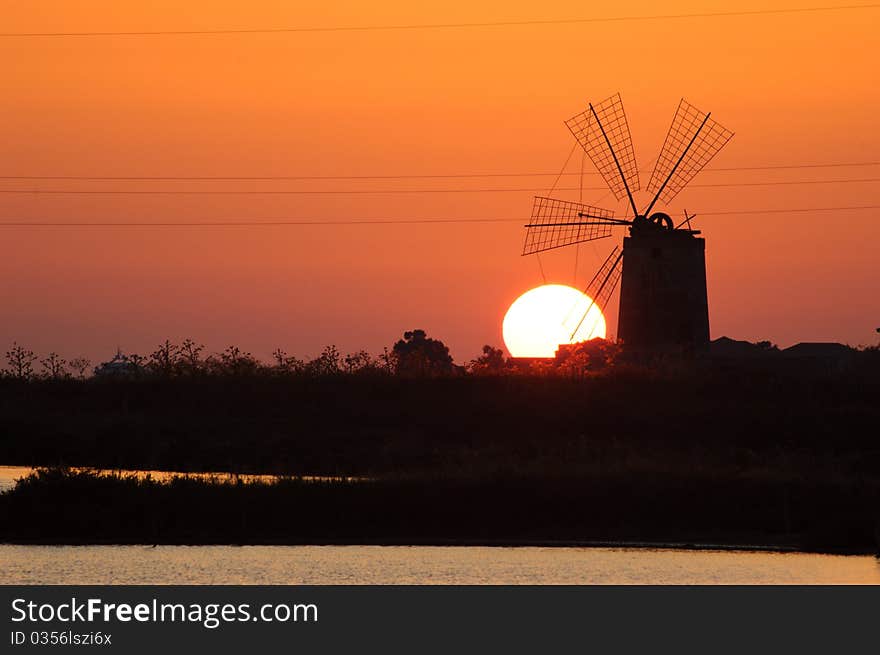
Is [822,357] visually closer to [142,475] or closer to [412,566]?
[142,475]

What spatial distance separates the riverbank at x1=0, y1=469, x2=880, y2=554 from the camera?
49438 millimetres

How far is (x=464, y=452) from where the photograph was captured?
6981cm

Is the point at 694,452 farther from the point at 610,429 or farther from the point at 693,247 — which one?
the point at 693,247

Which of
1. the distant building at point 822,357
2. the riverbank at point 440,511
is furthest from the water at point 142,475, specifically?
the distant building at point 822,357

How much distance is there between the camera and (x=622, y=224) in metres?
82.4

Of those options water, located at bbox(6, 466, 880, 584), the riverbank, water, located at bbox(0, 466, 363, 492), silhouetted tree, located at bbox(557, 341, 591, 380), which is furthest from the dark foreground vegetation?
water, located at bbox(6, 466, 880, 584)

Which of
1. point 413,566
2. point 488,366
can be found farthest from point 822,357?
point 413,566

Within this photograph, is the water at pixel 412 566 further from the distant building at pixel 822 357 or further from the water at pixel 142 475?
the distant building at pixel 822 357

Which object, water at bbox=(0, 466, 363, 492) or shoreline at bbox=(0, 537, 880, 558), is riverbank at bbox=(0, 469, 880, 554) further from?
water at bbox=(0, 466, 363, 492)

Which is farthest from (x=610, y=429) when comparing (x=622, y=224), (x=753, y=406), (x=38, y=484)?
(x=38, y=484)

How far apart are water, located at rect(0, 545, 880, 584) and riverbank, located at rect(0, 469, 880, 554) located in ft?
5.25
